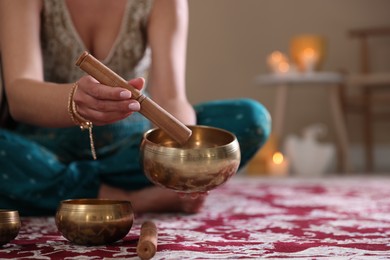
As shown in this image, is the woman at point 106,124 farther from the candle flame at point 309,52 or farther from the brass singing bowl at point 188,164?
the candle flame at point 309,52

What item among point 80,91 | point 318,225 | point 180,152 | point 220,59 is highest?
point 220,59

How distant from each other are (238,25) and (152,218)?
9.85 feet

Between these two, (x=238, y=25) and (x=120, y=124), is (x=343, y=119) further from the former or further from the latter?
(x=120, y=124)

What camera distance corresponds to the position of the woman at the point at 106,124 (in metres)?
1.64

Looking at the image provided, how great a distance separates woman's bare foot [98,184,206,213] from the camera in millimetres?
1725

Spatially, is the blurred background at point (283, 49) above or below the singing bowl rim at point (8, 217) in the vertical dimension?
above

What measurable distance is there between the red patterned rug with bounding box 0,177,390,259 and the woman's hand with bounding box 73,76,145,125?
8.7 inches

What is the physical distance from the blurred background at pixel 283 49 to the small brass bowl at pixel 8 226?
334cm

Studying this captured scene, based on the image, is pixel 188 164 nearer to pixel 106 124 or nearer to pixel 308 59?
pixel 106 124

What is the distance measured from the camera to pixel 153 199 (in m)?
1.74

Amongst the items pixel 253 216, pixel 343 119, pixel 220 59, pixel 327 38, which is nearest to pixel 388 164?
pixel 343 119

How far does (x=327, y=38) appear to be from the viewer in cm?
440

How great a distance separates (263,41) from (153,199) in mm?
2891

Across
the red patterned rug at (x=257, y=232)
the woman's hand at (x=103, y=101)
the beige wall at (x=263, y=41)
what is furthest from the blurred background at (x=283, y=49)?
the woman's hand at (x=103, y=101)
